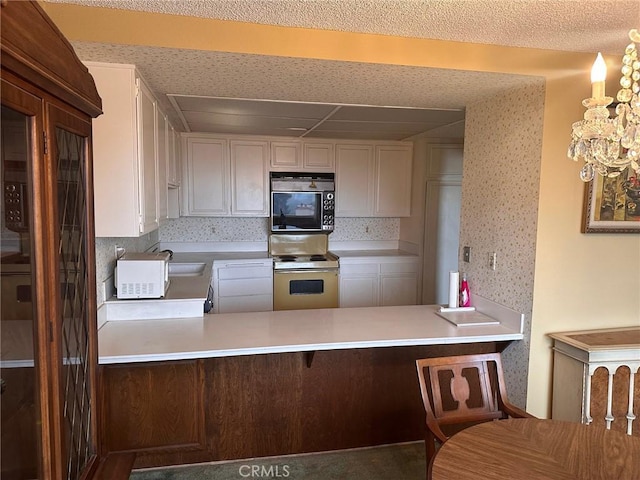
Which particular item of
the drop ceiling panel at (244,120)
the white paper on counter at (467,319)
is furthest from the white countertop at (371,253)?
the white paper on counter at (467,319)

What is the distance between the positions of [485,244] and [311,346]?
→ 131cm

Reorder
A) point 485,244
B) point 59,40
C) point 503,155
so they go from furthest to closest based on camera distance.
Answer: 1. point 485,244
2. point 503,155
3. point 59,40

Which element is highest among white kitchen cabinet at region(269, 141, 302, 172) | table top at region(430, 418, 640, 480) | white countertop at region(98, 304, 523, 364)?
white kitchen cabinet at region(269, 141, 302, 172)

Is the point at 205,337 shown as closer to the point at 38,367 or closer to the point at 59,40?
the point at 38,367

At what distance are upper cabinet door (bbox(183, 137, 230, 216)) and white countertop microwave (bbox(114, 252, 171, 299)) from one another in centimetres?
190

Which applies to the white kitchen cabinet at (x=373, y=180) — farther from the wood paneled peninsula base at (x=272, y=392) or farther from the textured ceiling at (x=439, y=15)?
the textured ceiling at (x=439, y=15)

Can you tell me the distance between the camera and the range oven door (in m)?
4.28

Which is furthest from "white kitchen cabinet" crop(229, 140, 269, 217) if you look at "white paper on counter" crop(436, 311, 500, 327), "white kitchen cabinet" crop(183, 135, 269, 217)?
"white paper on counter" crop(436, 311, 500, 327)

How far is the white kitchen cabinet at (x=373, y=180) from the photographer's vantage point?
15.0 ft

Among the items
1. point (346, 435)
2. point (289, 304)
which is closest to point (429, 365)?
point (346, 435)

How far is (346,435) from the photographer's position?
2.44 meters

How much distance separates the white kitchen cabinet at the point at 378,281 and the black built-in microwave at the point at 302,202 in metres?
0.52

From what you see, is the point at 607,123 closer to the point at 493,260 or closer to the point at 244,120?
the point at 493,260

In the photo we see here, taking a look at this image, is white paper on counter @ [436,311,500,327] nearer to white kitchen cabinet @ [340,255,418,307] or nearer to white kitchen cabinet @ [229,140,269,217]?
white kitchen cabinet @ [340,255,418,307]
